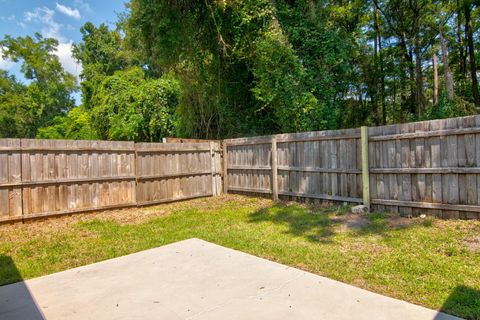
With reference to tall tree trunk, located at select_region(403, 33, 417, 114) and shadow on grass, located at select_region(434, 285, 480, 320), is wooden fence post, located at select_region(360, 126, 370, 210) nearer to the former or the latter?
shadow on grass, located at select_region(434, 285, 480, 320)

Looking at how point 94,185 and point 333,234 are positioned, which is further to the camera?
point 94,185

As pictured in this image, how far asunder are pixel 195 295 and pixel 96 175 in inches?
206

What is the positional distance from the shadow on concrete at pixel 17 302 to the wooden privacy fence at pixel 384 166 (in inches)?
216

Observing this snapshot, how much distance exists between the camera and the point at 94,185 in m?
7.35

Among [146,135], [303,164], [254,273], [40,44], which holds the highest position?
[40,44]

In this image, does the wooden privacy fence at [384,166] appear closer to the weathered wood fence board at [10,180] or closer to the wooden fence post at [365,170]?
the wooden fence post at [365,170]

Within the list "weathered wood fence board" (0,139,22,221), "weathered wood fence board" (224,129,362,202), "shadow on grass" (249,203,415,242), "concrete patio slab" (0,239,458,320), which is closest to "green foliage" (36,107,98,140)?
"weathered wood fence board" (224,129,362,202)

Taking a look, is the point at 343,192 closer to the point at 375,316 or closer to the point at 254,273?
the point at 254,273

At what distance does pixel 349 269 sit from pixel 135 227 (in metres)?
4.11

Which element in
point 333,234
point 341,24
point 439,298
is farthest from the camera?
point 341,24

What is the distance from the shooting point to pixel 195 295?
3090 mm

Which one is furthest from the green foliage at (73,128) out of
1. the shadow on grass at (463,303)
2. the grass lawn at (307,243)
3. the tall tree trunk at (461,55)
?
the shadow on grass at (463,303)

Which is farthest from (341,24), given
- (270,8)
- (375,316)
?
(375,316)

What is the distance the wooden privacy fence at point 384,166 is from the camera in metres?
5.01
